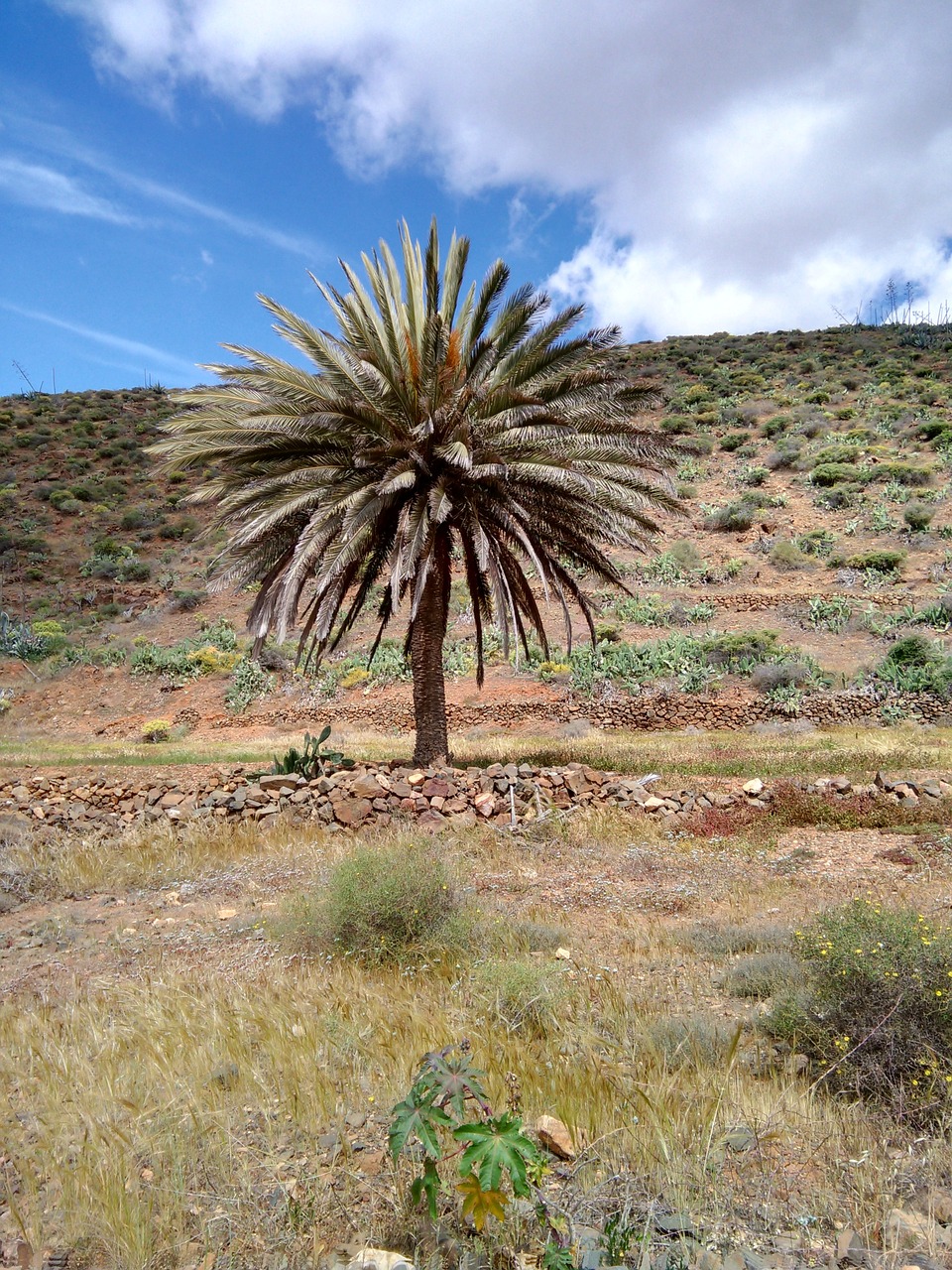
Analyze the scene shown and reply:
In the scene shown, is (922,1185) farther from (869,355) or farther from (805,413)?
(869,355)

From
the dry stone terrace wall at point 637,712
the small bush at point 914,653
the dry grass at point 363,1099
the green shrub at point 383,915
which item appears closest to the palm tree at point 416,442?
the green shrub at point 383,915

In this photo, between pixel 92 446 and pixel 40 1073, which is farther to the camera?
pixel 92 446

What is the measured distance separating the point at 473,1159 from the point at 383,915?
3.56 metres

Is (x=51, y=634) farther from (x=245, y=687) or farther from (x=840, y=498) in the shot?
(x=840, y=498)

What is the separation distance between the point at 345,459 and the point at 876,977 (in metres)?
9.45

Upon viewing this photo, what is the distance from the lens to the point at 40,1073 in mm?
3879

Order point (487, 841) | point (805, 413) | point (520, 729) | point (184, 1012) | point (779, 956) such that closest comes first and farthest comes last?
point (184, 1012) < point (779, 956) < point (487, 841) < point (520, 729) < point (805, 413)

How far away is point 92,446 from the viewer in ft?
154

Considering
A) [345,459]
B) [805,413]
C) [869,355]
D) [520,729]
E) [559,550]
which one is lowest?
[520,729]

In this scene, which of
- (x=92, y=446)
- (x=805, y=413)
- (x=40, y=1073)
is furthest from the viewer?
(x=92, y=446)

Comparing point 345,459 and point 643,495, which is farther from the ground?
point 345,459

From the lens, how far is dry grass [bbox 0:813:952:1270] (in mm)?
2684

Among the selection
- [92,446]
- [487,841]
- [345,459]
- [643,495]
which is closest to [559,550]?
[643,495]

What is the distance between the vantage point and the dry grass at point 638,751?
39.7 feet
